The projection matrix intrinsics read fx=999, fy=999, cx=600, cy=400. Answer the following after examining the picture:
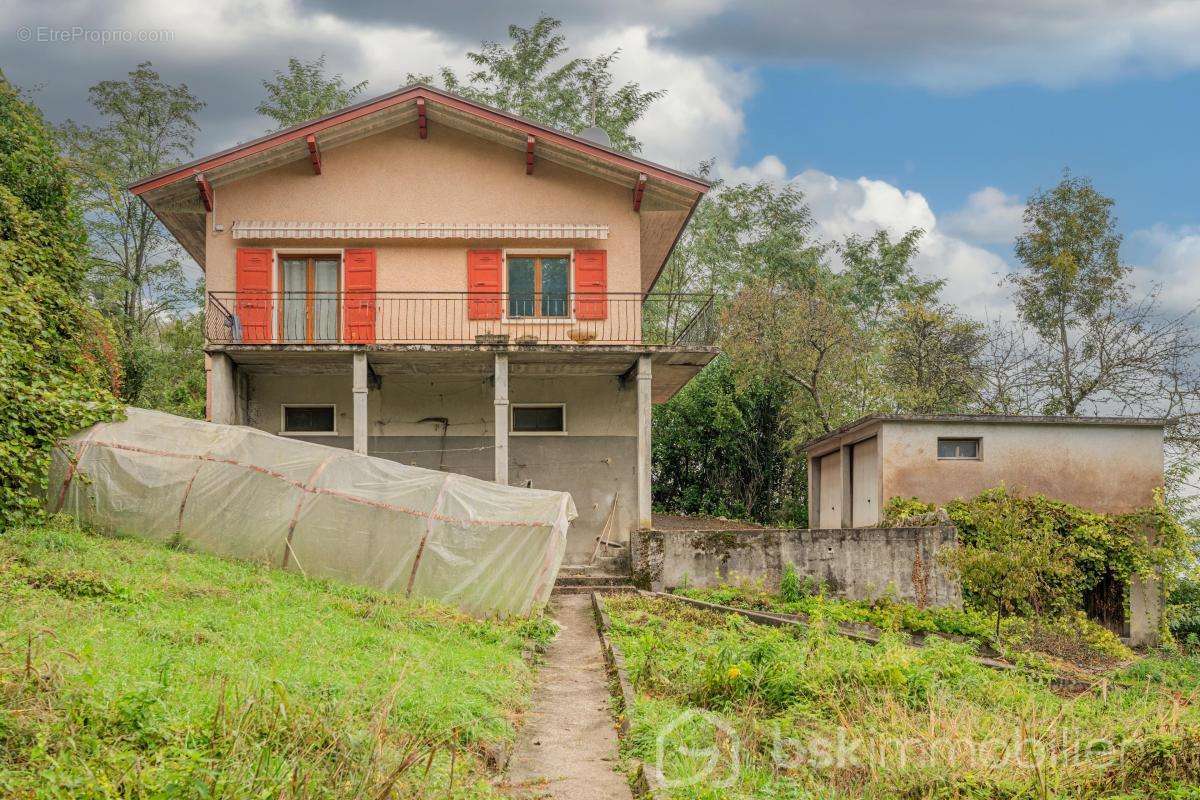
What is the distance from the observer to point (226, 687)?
6223 mm

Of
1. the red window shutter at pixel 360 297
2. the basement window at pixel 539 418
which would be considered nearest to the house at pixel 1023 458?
the basement window at pixel 539 418

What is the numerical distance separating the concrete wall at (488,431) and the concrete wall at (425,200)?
7.39 ft

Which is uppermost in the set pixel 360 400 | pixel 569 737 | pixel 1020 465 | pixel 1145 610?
pixel 360 400

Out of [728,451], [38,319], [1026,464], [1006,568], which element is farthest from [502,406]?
[728,451]

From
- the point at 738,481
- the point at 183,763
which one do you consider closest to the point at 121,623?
the point at 183,763

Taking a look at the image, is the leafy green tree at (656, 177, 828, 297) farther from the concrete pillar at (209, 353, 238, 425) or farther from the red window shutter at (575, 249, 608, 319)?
the concrete pillar at (209, 353, 238, 425)

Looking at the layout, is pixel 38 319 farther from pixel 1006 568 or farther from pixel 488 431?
pixel 1006 568

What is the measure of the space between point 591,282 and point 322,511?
8412mm

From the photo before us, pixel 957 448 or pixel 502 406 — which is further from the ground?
pixel 502 406

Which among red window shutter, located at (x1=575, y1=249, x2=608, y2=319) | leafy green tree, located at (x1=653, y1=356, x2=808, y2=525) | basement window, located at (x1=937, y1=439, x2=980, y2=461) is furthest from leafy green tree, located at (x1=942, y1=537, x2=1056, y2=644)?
leafy green tree, located at (x1=653, y1=356, x2=808, y2=525)

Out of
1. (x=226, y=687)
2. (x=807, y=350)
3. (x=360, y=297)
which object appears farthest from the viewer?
(x=807, y=350)

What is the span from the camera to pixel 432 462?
69.4 ft

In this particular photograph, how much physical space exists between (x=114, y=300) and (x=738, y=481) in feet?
67.1

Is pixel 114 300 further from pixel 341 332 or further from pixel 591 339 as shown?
pixel 591 339
